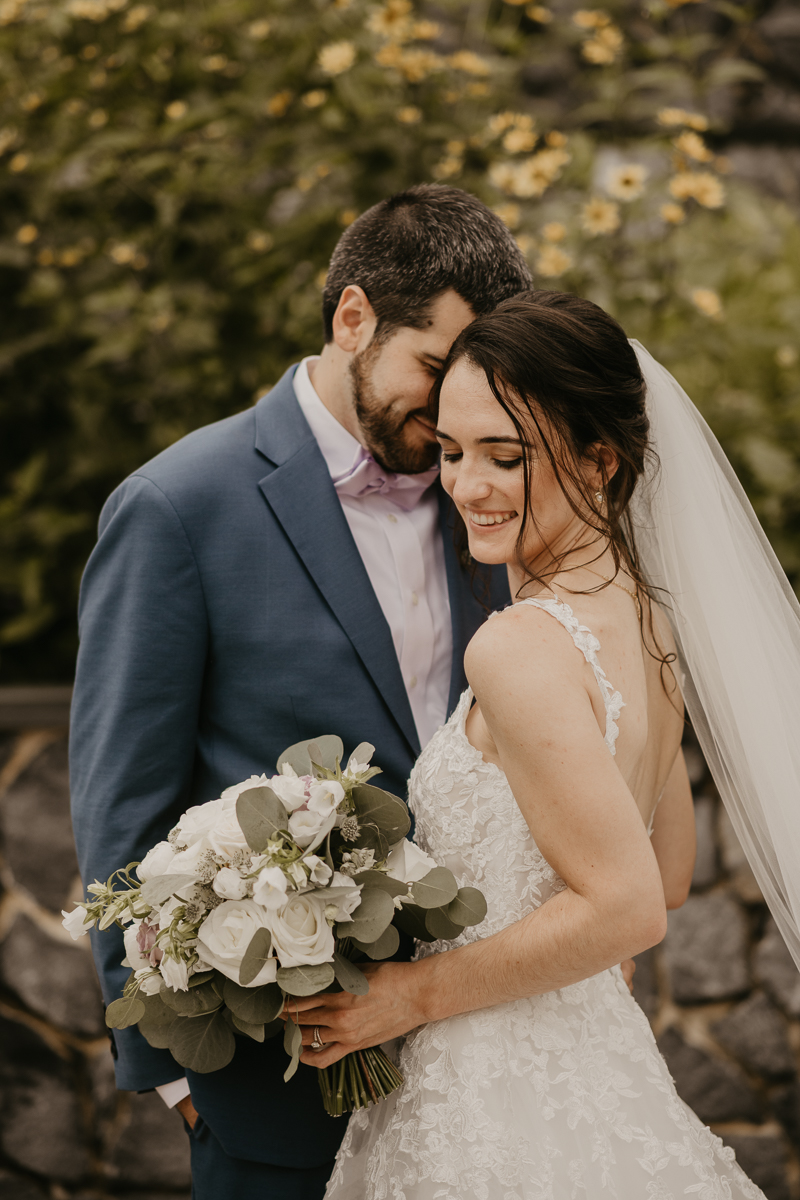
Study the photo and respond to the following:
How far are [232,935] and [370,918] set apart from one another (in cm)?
20

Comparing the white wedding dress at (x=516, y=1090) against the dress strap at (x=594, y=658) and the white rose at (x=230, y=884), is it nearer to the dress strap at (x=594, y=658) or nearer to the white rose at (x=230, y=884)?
the dress strap at (x=594, y=658)

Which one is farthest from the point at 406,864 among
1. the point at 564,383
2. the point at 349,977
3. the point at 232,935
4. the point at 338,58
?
the point at 338,58

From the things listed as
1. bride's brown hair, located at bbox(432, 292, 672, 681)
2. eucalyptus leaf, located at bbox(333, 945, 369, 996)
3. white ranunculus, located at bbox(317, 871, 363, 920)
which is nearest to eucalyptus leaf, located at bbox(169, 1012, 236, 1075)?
eucalyptus leaf, located at bbox(333, 945, 369, 996)

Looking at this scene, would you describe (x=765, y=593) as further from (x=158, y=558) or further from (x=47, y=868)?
(x=47, y=868)

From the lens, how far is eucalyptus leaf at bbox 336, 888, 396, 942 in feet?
4.45

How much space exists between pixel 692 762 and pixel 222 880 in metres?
A: 2.21

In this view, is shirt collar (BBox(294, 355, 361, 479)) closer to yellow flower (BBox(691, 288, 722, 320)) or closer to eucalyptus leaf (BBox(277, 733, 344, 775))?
eucalyptus leaf (BBox(277, 733, 344, 775))

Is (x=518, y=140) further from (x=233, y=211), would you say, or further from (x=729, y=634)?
(x=729, y=634)

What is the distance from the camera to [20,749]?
3164mm

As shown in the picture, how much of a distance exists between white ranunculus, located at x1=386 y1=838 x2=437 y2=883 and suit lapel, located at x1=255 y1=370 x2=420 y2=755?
14.5 inches

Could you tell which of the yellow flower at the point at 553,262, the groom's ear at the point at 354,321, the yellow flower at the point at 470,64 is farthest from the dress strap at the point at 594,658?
the yellow flower at the point at 470,64

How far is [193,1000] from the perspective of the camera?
56.5 inches

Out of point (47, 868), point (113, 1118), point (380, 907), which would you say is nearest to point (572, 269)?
point (380, 907)

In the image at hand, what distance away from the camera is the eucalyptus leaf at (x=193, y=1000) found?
143cm
